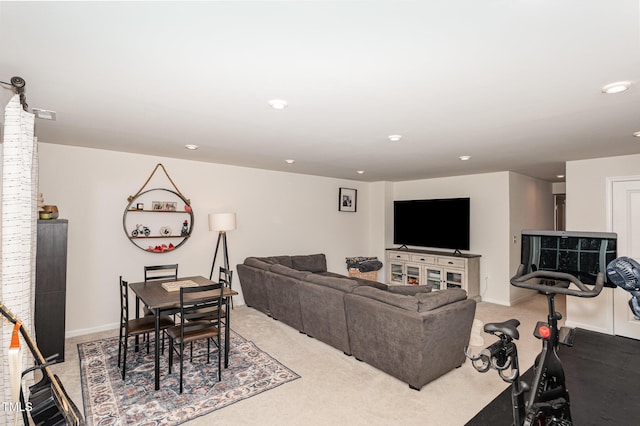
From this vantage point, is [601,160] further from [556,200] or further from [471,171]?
[556,200]

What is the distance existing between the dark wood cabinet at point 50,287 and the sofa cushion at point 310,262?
128 inches

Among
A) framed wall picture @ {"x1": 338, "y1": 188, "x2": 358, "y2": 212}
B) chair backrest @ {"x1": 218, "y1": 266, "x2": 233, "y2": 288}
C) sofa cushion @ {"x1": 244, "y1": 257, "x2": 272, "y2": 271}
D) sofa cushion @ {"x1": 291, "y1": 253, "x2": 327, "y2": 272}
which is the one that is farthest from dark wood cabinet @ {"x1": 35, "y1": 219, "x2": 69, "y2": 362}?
framed wall picture @ {"x1": 338, "y1": 188, "x2": 358, "y2": 212}

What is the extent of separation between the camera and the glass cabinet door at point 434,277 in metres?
6.06

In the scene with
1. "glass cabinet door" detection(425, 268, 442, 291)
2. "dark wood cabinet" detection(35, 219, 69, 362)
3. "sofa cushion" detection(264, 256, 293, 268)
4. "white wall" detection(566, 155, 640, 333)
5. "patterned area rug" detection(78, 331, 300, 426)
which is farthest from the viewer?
Answer: "glass cabinet door" detection(425, 268, 442, 291)

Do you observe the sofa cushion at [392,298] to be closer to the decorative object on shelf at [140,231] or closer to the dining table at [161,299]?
the dining table at [161,299]

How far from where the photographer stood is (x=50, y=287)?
3312 millimetres

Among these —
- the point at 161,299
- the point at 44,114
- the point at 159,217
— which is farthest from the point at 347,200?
the point at 44,114

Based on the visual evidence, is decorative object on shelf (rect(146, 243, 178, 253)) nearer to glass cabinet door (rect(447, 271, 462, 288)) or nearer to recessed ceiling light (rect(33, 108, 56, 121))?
recessed ceiling light (rect(33, 108, 56, 121))

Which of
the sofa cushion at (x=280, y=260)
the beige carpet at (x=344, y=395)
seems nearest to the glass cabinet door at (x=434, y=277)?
the beige carpet at (x=344, y=395)

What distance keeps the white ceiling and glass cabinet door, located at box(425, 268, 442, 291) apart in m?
3.23

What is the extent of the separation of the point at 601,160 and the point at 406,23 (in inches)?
184

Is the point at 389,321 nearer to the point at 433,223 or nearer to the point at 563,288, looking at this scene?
the point at 563,288

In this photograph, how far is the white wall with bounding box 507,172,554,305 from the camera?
18.6ft

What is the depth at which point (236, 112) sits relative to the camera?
2625 millimetres
